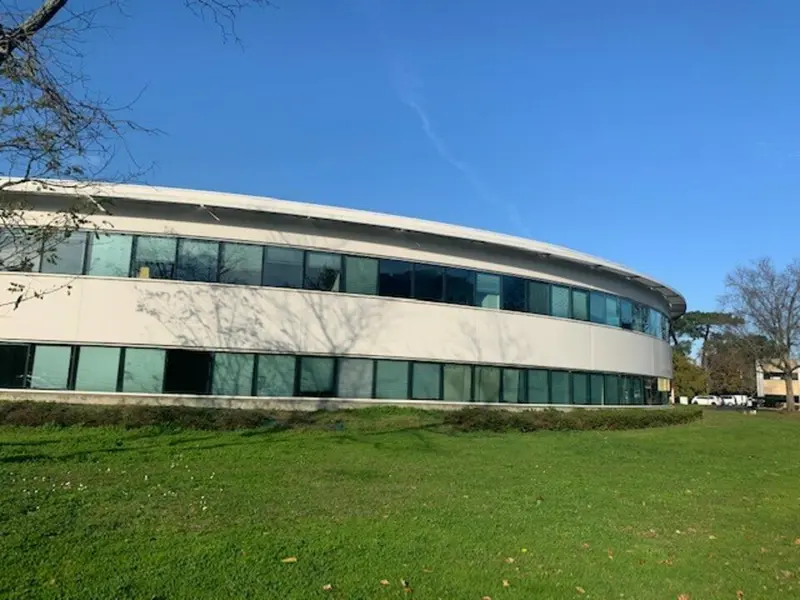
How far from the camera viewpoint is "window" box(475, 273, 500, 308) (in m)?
26.4

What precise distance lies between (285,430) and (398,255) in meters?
9.05

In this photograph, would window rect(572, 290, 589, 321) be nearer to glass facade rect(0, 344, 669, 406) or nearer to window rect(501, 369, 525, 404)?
glass facade rect(0, 344, 669, 406)

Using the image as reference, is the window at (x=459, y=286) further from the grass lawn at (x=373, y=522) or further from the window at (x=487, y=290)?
the grass lawn at (x=373, y=522)

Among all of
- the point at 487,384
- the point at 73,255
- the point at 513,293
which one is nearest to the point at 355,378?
the point at 487,384

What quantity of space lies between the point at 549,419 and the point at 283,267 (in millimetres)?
10394

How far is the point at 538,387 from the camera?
1082 inches

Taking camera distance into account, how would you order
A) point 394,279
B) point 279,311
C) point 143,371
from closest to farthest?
point 143,371
point 279,311
point 394,279

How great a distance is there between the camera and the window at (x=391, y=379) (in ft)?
79.3

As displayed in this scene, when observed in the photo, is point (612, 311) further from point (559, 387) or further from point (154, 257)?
point (154, 257)

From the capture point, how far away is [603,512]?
943 centimetres

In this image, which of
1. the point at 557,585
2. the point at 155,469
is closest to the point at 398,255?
the point at 155,469

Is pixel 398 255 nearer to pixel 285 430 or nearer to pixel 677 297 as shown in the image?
pixel 285 430

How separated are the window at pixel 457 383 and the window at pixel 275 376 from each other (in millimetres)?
5958

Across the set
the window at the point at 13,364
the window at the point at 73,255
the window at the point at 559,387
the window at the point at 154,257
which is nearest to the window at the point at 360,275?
the window at the point at 154,257
